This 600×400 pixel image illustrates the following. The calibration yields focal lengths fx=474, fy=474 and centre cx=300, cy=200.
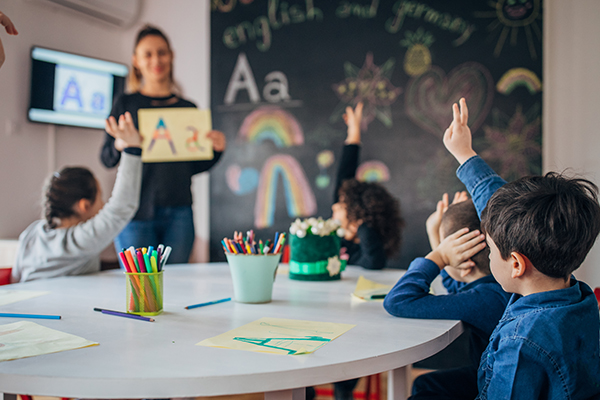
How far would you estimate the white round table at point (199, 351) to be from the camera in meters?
0.60

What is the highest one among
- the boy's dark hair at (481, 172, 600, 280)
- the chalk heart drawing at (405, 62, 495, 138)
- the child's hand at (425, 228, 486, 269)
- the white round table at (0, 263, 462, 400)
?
the chalk heart drawing at (405, 62, 495, 138)

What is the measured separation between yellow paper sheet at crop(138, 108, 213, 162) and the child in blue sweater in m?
1.39

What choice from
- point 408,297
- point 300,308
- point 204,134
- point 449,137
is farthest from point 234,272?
point 204,134

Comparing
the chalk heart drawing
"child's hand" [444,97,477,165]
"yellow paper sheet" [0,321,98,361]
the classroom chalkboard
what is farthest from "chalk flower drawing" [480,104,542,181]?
"yellow paper sheet" [0,321,98,361]

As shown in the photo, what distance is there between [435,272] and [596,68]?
86.7 inches

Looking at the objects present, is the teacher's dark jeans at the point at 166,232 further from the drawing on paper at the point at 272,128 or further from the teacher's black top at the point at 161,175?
the drawing on paper at the point at 272,128

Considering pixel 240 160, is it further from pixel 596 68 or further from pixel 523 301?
pixel 523 301

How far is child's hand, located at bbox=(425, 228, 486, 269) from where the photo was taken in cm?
104

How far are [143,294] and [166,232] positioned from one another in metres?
1.34

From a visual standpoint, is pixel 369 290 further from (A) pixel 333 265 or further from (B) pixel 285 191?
(B) pixel 285 191

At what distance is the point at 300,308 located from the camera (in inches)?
40.9

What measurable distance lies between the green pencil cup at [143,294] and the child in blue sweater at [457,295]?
0.47 meters

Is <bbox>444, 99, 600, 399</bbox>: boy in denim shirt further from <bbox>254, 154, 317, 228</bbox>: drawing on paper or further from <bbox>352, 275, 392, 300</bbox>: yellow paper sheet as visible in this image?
<bbox>254, 154, 317, 228</bbox>: drawing on paper

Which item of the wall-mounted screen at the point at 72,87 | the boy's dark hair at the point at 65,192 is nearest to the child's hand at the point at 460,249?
the boy's dark hair at the point at 65,192
